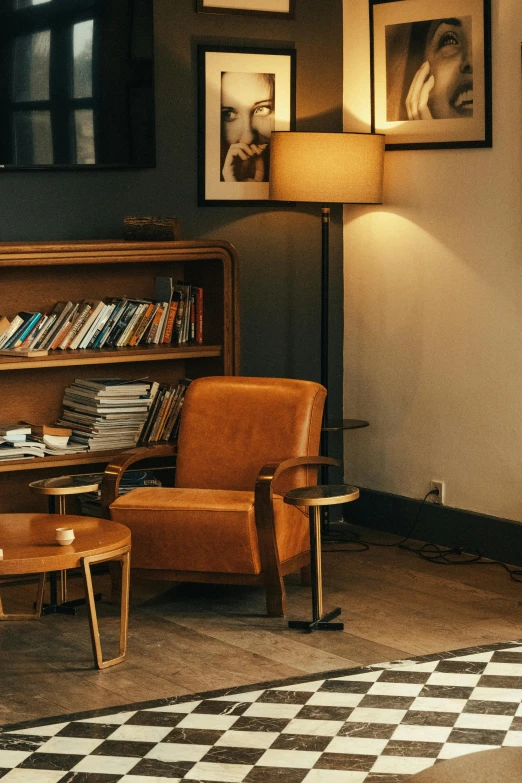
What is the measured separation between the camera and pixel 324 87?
20.8ft

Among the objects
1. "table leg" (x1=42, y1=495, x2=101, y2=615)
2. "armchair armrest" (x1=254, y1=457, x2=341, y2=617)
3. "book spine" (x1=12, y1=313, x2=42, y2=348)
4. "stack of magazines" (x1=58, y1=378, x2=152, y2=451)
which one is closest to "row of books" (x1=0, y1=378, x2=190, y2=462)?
"stack of magazines" (x1=58, y1=378, x2=152, y2=451)

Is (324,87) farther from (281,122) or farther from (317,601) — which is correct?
(317,601)

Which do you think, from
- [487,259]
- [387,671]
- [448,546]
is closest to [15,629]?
[387,671]

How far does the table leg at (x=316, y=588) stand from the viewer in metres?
4.69

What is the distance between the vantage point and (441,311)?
5957mm

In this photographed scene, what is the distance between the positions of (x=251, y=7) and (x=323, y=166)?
35.4 inches

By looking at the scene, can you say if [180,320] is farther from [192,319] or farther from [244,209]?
[244,209]

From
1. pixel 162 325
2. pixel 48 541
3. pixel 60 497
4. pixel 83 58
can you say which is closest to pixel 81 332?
pixel 162 325

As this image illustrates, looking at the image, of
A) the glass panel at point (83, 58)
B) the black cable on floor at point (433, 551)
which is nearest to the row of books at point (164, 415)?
the black cable on floor at point (433, 551)

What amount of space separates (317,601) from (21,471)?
1.63 meters

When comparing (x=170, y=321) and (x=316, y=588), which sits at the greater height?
(x=170, y=321)

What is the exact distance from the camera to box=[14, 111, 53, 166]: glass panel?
5.51 meters

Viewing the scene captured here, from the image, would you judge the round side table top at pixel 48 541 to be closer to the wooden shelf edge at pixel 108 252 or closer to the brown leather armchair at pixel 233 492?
the brown leather armchair at pixel 233 492

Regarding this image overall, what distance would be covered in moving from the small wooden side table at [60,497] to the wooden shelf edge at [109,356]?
0.54 meters
